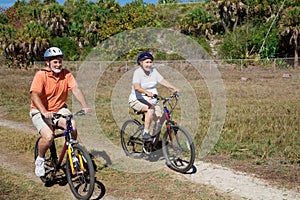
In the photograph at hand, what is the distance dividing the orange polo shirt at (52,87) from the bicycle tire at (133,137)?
76.0 inches

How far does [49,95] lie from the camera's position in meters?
5.62

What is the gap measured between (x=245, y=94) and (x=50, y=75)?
12495mm

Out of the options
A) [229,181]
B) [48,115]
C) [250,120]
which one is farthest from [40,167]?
[250,120]

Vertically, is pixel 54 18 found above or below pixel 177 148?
above

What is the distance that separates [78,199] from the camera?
5320 millimetres

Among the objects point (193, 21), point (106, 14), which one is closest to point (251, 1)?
point (193, 21)

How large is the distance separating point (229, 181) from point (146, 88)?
2107mm

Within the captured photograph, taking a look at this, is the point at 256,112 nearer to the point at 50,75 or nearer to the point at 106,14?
the point at 50,75

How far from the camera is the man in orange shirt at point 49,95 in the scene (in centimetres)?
540

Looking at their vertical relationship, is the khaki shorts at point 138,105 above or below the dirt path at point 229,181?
above

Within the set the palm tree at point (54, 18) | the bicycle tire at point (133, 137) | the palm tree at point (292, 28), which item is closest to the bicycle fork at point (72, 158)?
the bicycle tire at point (133, 137)

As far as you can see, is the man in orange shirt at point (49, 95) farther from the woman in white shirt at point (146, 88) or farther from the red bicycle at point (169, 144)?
the red bicycle at point (169, 144)

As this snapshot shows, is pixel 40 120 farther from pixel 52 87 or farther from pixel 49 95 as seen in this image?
pixel 52 87

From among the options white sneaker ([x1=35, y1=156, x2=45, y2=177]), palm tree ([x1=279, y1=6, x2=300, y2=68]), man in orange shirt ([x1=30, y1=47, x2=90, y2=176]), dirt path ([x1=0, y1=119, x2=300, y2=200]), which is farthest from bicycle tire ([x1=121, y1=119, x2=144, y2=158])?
palm tree ([x1=279, y1=6, x2=300, y2=68])
